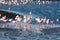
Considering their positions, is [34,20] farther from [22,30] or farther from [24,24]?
[22,30]

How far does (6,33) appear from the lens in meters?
22.3

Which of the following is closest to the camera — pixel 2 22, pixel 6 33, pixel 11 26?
pixel 6 33

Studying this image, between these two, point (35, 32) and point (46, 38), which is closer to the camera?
point (46, 38)

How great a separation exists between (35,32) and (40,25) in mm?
2915

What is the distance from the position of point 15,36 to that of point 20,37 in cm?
60

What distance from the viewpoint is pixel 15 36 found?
21234mm

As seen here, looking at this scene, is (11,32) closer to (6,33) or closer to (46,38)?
(6,33)

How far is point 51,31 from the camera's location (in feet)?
75.6

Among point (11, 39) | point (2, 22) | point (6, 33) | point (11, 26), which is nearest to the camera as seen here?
point (11, 39)

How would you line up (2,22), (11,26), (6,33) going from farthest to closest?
(2,22), (11,26), (6,33)

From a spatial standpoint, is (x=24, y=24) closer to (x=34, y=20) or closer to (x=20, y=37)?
(x=34, y=20)

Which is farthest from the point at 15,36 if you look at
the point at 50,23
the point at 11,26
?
the point at 50,23

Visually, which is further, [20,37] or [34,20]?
[34,20]

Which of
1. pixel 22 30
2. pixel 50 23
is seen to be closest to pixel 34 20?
pixel 50 23
